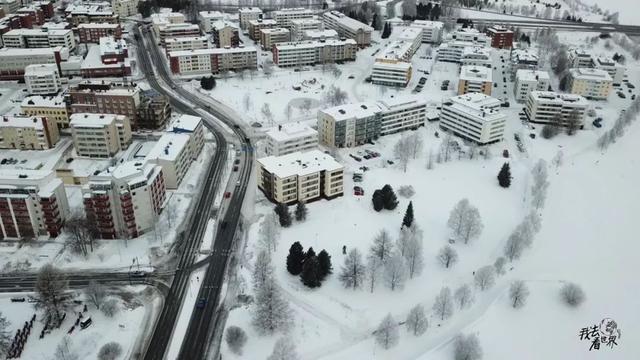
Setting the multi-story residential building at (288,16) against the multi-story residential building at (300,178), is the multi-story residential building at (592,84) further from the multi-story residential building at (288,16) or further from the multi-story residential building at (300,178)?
the multi-story residential building at (288,16)

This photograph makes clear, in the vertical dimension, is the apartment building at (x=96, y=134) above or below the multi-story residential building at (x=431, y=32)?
below

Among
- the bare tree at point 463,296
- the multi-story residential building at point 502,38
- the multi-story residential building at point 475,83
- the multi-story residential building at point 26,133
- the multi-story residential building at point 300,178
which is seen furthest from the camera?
the multi-story residential building at point 502,38

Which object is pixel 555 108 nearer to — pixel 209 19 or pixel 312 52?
pixel 312 52

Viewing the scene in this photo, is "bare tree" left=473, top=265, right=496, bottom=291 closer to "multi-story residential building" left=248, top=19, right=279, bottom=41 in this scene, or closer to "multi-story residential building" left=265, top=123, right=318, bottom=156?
"multi-story residential building" left=265, top=123, right=318, bottom=156

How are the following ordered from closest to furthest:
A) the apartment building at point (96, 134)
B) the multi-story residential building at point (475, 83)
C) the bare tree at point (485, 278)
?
the bare tree at point (485, 278) < the apartment building at point (96, 134) < the multi-story residential building at point (475, 83)

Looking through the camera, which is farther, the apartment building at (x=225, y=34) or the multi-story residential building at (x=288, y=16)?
the multi-story residential building at (x=288, y=16)

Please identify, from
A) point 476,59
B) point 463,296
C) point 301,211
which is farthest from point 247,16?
point 463,296

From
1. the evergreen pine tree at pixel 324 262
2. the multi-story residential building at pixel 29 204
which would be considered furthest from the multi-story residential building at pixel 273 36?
the evergreen pine tree at pixel 324 262

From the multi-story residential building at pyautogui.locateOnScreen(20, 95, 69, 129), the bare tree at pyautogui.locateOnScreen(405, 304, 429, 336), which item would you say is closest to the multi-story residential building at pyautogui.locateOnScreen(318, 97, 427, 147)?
the bare tree at pyautogui.locateOnScreen(405, 304, 429, 336)
